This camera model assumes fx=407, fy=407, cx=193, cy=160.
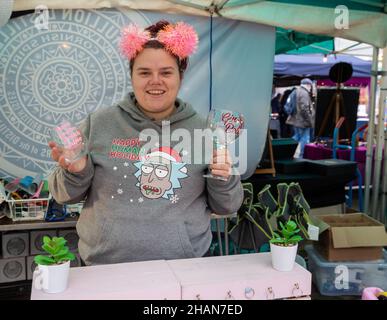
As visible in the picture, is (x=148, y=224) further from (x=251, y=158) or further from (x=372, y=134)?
(x=372, y=134)

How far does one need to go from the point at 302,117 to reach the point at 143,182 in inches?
296

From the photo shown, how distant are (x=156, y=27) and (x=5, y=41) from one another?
1958mm

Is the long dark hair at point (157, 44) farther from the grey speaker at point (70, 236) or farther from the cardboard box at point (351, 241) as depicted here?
the cardboard box at point (351, 241)

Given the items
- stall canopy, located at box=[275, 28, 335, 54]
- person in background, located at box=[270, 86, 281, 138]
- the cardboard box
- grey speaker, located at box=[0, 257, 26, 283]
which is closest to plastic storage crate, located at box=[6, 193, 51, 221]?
grey speaker, located at box=[0, 257, 26, 283]

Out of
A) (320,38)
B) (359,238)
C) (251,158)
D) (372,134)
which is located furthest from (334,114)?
(359,238)

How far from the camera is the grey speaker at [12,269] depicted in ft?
9.77

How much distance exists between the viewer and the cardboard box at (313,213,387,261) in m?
3.06

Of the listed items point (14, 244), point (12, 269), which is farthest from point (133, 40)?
point (12, 269)

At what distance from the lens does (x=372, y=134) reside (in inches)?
160

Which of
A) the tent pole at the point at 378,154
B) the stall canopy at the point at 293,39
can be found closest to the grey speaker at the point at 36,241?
the tent pole at the point at 378,154

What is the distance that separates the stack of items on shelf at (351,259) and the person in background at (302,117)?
5.35 meters

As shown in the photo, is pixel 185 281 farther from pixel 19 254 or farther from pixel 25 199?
pixel 19 254

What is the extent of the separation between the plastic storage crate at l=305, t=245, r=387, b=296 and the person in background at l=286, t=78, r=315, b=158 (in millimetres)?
5385

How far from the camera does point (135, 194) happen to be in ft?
4.85
